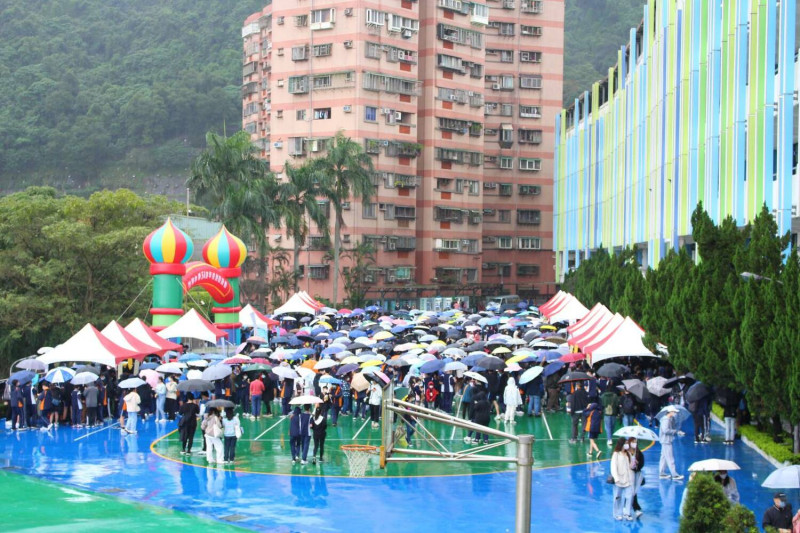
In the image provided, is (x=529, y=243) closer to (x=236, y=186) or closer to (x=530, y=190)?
(x=530, y=190)

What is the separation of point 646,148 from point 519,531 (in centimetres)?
3598

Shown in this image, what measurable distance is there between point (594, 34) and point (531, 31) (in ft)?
106

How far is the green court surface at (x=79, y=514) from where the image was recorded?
53.4ft

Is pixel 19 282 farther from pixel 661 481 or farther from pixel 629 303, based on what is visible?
pixel 661 481

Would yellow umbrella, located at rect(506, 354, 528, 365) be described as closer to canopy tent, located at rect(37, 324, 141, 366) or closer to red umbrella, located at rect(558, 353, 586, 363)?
red umbrella, located at rect(558, 353, 586, 363)

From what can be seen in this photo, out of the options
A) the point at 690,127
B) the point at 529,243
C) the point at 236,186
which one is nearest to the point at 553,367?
the point at 690,127

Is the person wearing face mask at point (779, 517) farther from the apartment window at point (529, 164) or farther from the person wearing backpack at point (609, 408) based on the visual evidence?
the apartment window at point (529, 164)

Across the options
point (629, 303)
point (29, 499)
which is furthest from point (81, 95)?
point (29, 499)

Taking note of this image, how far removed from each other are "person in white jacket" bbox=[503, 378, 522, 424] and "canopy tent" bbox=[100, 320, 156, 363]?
10.1 metres

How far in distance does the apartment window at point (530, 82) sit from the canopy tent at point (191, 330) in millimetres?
51562

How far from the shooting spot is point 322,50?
6788 cm

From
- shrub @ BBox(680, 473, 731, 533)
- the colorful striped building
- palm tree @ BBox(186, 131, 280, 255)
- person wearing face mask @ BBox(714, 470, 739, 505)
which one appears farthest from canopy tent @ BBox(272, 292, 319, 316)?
shrub @ BBox(680, 473, 731, 533)

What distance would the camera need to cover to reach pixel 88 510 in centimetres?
1738

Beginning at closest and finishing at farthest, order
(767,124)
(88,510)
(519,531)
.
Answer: (519,531)
(88,510)
(767,124)
